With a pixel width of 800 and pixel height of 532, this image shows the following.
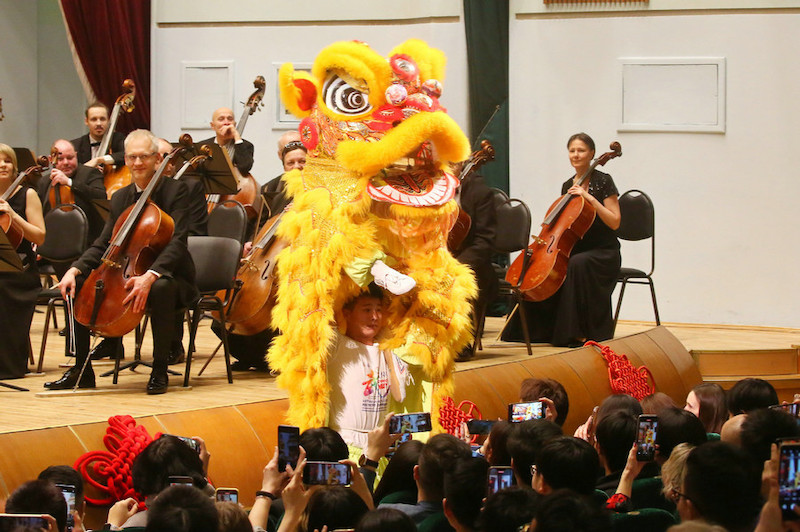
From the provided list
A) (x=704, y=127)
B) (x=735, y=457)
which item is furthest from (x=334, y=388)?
(x=704, y=127)

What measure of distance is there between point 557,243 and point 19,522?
4.90 meters

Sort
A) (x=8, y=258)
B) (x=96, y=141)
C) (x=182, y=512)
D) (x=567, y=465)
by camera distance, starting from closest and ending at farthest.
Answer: (x=182, y=512) < (x=567, y=465) < (x=8, y=258) < (x=96, y=141)

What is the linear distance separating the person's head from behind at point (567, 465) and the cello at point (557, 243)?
3.80m

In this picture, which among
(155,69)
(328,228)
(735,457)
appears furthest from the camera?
(155,69)

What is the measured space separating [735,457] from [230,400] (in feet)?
9.38

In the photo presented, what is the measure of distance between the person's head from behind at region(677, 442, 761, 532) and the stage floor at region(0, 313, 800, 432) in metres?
2.46

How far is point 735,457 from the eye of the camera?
2.75 m

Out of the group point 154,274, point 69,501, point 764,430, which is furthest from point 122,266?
point 764,430

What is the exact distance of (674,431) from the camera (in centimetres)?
382

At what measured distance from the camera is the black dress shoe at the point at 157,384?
531 cm

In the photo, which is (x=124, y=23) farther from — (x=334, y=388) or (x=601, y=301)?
(x=334, y=388)

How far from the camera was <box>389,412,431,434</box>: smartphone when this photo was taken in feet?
12.6

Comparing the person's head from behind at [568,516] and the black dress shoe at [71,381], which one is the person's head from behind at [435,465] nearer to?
the person's head from behind at [568,516]

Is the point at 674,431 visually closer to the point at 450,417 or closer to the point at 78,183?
the point at 450,417
